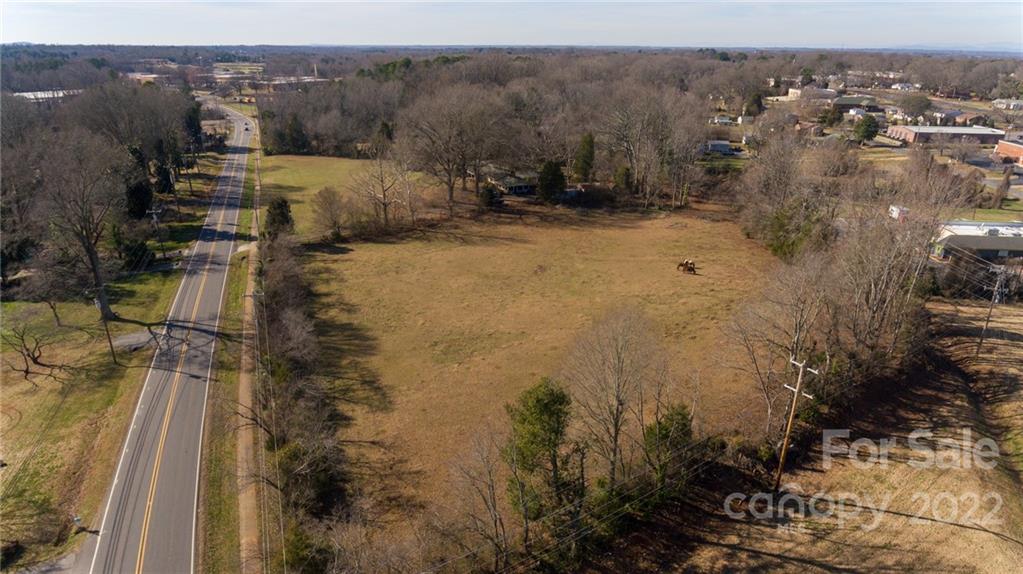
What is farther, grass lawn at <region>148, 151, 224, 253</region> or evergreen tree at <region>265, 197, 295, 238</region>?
grass lawn at <region>148, 151, 224, 253</region>

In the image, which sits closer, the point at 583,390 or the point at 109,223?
the point at 583,390

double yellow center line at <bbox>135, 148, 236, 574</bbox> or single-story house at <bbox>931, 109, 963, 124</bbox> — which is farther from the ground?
single-story house at <bbox>931, 109, 963, 124</bbox>

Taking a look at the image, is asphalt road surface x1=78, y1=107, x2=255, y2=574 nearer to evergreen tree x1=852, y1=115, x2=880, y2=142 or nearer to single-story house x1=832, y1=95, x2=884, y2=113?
evergreen tree x1=852, y1=115, x2=880, y2=142

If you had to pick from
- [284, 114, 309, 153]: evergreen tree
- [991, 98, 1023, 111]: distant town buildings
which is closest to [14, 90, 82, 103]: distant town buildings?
[284, 114, 309, 153]: evergreen tree

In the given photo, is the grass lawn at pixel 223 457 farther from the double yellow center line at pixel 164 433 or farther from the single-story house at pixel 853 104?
the single-story house at pixel 853 104

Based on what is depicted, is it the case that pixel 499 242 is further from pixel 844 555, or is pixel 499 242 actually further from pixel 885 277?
pixel 844 555

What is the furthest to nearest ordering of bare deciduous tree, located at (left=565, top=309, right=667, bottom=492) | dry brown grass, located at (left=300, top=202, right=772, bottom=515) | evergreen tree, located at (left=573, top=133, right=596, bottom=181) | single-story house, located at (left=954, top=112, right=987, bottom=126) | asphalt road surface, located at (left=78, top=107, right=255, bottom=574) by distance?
single-story house, located at (left=954, top=112, right=987, bottom=126), evergreen tree, located at (left=573, top=133, right=596, bottom=181), dry brown grass, located at (left=300, top=202, right=772, bottom=515), asphalt road surface, located at (left=78, top=107, right=255, bottom=574), bare deciduous tree, located at (left=565, top=309, right=667, bottom=492)

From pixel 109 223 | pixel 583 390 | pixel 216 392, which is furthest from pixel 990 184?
pixel 109 223
